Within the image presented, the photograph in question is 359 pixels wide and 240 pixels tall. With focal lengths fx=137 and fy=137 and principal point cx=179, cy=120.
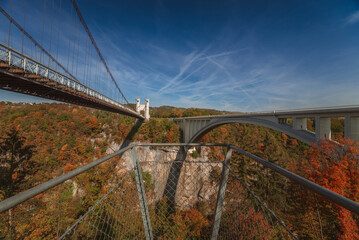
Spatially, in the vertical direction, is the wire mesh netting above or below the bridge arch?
below

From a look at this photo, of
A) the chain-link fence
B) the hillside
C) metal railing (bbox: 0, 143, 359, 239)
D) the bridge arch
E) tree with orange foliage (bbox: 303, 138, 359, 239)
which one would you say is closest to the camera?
metal railing (bbox: 0, 143, 359, 239)

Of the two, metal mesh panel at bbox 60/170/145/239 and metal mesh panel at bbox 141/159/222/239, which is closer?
metal mesh panel at bbox 60/170/145/239

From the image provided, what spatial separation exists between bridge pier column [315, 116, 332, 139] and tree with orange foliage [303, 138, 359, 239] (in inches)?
11.5

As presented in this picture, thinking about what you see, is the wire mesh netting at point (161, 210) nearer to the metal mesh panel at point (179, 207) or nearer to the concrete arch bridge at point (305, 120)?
the metal mesh panel at point (179, 207)

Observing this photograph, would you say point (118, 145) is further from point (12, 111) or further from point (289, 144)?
point (289, 144)

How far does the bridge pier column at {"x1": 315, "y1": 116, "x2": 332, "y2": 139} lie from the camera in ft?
21.8

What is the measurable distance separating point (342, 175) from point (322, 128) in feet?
7.91

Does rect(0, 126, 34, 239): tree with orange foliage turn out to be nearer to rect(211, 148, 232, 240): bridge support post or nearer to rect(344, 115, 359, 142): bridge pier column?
rect(211, 148, 232, 240): bridge support post

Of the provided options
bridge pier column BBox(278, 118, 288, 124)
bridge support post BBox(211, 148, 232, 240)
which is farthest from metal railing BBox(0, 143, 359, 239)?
bridge pier column BBox(278, 118, 288, 124)

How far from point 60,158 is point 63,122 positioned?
23.2ft

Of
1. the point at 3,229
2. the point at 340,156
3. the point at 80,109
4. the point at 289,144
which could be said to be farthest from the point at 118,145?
the point at 289,144

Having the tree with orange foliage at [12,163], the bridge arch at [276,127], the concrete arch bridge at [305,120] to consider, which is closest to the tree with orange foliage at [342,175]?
the concrete arch bridge at [305,120]

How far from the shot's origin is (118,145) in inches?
880

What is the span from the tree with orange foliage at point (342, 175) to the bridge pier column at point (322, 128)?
0.96 feet
